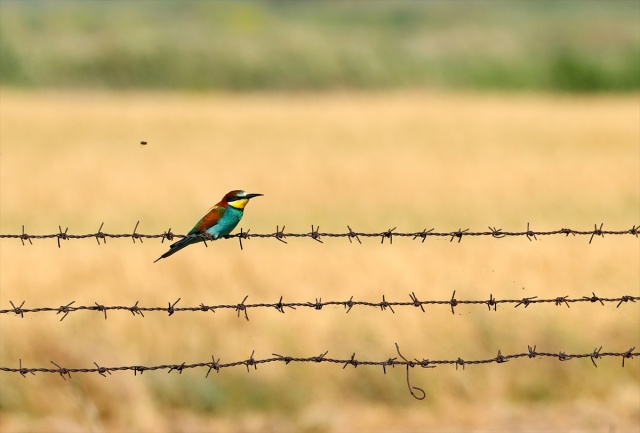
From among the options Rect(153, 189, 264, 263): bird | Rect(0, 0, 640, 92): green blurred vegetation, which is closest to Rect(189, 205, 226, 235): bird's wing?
Rect(153, 189, 264, 263): bird

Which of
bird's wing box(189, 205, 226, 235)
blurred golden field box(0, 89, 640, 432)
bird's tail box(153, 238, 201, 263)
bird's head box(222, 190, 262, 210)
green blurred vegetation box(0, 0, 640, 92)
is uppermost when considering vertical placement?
bird's head box(222, 190, 262, 210)

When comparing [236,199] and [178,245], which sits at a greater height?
[236,199]

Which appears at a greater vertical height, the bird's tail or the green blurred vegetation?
the bird's tail

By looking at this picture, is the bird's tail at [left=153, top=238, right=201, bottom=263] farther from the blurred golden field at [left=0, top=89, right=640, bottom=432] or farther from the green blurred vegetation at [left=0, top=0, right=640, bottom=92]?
the green blurred vegetation at [left=0, top=0, right=640, bottom=92]

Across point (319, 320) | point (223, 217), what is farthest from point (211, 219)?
point (319, 320)

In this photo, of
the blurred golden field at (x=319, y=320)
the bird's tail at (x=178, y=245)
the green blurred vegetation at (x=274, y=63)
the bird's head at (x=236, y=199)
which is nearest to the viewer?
the bird's tail at (x=178, y=245)

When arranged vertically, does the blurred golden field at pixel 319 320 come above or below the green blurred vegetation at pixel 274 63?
above

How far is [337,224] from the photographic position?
16.9 meters

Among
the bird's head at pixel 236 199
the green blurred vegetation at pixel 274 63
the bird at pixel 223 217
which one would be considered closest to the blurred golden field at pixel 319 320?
the bird at pixel 223 217

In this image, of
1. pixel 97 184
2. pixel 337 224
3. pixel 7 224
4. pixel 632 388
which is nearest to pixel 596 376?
pixel 632 388

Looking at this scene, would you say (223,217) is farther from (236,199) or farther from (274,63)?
(274,63)

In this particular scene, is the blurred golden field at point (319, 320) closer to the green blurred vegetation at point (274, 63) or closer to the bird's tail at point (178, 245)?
the bird's tail at point (178, 245)

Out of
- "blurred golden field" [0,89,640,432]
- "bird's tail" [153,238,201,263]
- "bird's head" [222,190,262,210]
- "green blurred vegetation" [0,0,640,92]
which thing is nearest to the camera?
"bird's tail" [153,238,201,263]

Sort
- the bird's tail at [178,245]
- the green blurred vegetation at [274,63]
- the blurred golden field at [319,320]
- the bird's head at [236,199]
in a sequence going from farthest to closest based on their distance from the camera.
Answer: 1. the green blurred vegetation at [274,63]
2. the blurred golden field at [319,320]
3. the bird's head at [236,199]
4. the bird's tail at [178,245]
